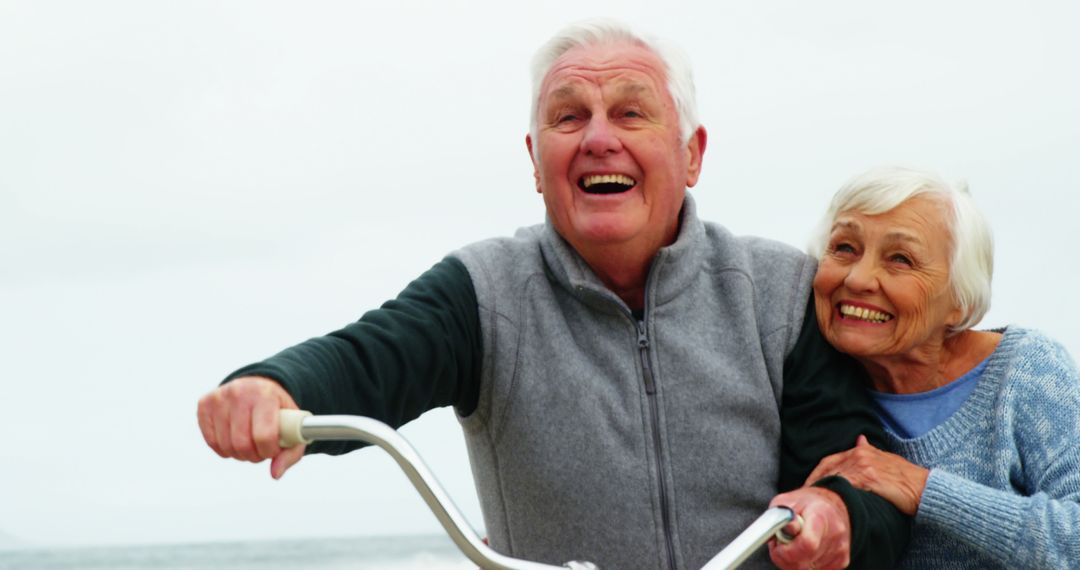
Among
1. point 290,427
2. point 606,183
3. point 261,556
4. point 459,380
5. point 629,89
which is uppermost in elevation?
point 629,89

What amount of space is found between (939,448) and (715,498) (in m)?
0.40

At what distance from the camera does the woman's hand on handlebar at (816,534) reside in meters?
1.95

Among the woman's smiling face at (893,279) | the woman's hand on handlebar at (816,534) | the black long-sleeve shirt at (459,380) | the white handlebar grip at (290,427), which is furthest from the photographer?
the woman's smiling face at (893,279)

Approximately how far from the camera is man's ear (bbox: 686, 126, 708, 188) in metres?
Result: 2.64

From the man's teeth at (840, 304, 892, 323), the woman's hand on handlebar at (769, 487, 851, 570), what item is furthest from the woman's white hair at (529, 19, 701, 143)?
the woman's hand on handlebar at (769, 487, 851, 570)

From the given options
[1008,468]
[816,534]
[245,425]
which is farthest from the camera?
[1008,468]

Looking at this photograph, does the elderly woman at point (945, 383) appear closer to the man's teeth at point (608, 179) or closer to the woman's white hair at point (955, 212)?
the woman's white hair at point (955, 212)

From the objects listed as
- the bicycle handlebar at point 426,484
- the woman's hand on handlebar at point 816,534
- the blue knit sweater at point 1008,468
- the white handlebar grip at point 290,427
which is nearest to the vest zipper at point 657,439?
the woman's hand on handlebar at point 816,534

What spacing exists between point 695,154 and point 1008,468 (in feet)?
2.66

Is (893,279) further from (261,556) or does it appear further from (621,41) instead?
(261,556)

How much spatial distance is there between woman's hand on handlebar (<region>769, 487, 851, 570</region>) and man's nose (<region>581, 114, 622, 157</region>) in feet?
2.26

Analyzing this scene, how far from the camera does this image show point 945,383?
98.8 inches

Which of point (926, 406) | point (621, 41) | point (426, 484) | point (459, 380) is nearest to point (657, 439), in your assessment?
point (459, 380)

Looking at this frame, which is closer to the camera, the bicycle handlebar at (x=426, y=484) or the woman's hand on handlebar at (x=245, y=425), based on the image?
the bicycle handlebar at (x=426, y=484)
